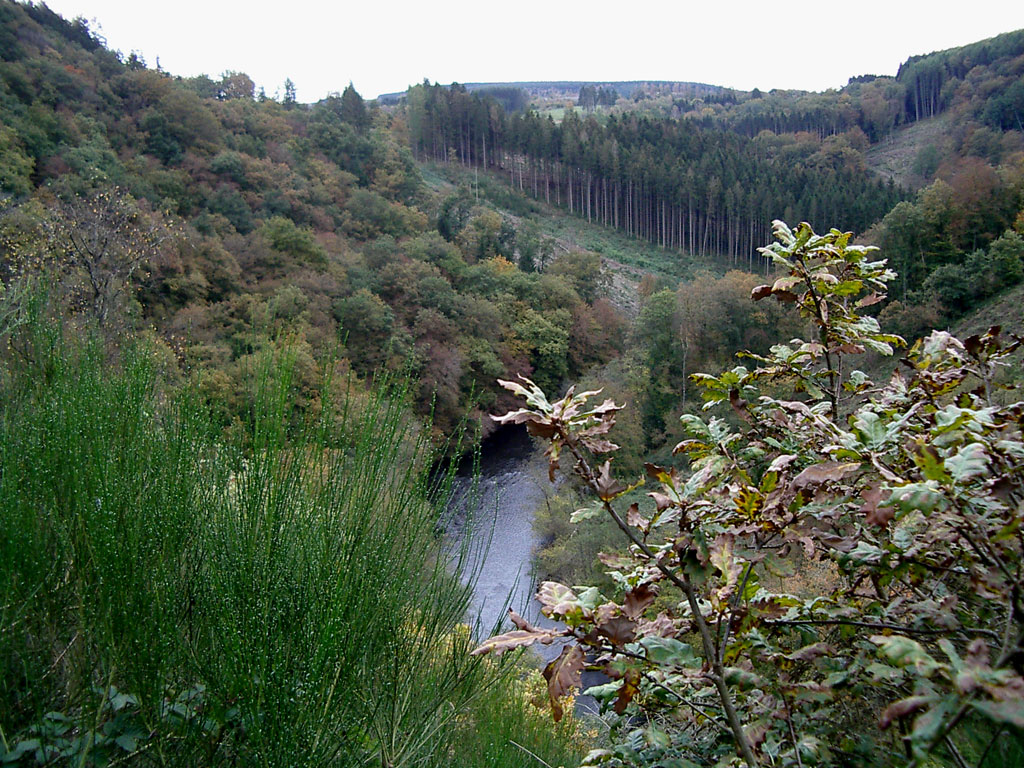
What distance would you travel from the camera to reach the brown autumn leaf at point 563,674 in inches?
49.4

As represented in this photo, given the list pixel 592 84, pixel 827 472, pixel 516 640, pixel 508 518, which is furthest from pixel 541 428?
pixel 592 84

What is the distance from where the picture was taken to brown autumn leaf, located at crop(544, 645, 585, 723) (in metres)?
1.25

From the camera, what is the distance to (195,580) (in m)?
2.23

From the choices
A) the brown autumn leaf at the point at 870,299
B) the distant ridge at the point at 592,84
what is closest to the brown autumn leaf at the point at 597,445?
the brown autumn leaf at the point at 870,299

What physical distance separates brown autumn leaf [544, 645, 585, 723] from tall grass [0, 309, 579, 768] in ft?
3.31

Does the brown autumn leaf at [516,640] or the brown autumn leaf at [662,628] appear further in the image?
the brown autumn leaf at [662,628]

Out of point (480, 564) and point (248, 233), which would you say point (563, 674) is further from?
point (248, 233)

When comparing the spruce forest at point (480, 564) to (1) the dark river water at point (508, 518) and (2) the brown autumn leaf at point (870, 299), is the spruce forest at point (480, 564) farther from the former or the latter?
(1) the dark river water at point (508, 518)

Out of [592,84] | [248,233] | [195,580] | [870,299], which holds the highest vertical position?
[592,84]

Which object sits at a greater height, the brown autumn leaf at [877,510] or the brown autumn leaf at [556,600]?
the brown autumn leaf at [877,510]

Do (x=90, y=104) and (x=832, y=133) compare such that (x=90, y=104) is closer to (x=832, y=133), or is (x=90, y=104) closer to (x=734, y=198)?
(x=734, y=198)

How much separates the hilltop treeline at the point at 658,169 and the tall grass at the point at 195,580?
134ft

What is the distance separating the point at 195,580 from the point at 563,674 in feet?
5.28

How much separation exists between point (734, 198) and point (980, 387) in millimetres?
46766
